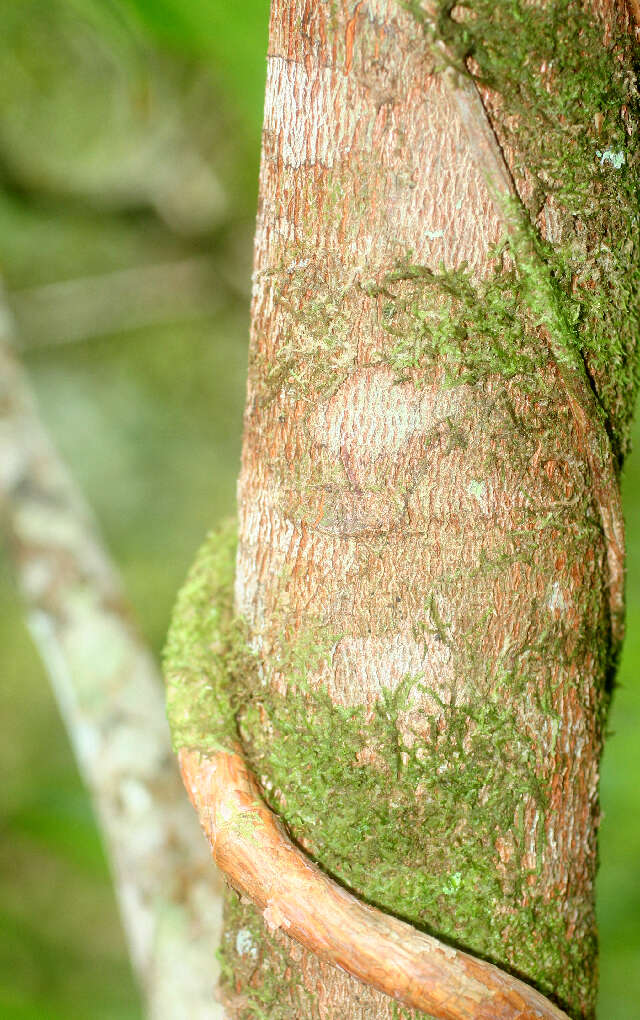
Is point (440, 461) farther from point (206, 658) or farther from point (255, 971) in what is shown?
point (255, 971)

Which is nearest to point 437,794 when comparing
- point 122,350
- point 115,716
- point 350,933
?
point 350,933

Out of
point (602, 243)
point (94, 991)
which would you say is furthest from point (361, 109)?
point (94, 991)

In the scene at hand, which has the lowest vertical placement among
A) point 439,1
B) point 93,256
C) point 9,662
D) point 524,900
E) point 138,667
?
point 9,662

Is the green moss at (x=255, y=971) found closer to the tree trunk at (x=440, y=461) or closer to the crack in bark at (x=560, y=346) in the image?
the tree trunk at (x=440, y=461)

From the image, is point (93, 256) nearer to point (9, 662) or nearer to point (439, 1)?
point (9, 662)

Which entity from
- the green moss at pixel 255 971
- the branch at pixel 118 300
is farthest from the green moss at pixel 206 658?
the branch at pixel 118 300

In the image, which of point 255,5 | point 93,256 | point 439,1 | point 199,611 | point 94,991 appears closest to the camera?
point 439,1

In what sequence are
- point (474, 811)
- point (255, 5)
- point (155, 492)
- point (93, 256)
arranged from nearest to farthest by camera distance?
point (474, 811) → point (255, 5) → point (93, 256) → point (155, 492)

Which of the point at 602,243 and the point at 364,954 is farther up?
the point at 602,243
